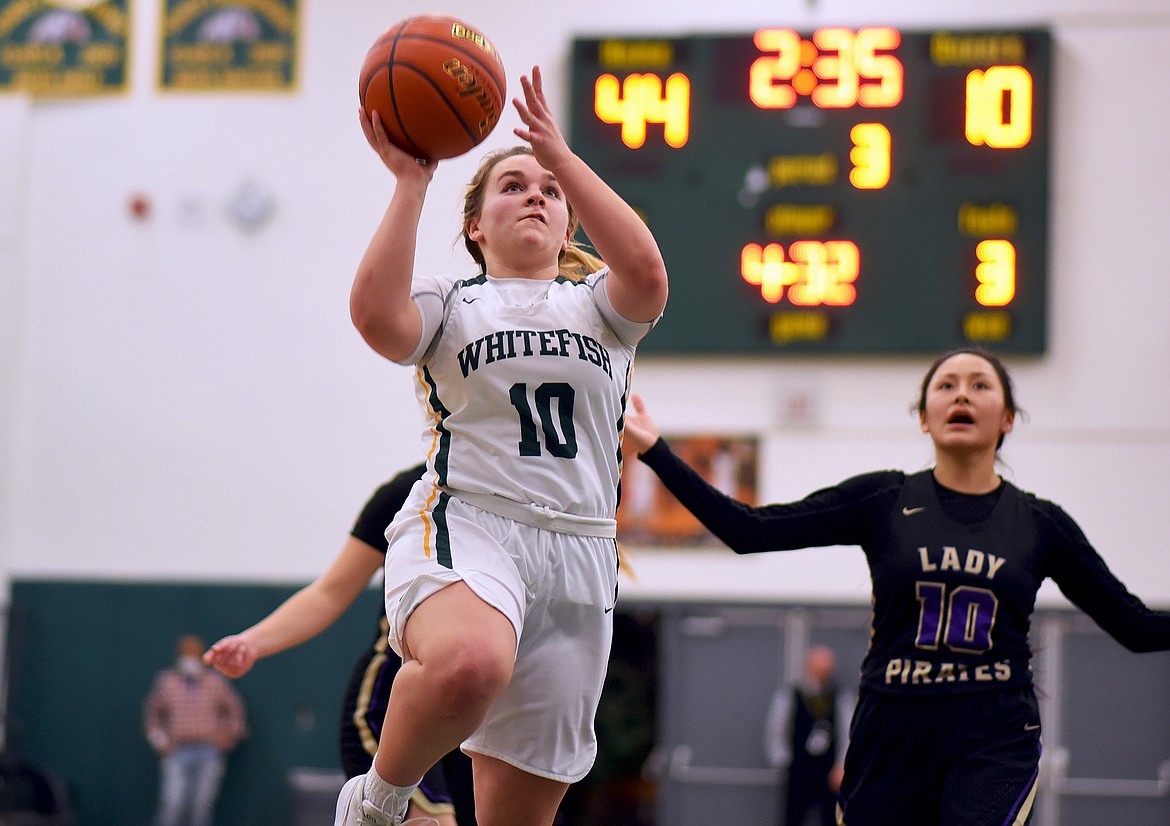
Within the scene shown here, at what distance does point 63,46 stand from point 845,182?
654cm

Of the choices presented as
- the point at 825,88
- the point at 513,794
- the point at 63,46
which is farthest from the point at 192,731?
the point at 513,794

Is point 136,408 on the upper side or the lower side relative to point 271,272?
lower

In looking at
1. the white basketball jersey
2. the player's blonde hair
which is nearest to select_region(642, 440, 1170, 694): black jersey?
the player's blonde hair

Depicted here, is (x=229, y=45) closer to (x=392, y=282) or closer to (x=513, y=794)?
(x=392, y=282)

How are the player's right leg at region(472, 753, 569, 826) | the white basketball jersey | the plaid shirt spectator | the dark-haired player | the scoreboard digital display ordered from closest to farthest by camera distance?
the white basketball jersey → the player's right leg at region(472, 753, 569, 826) → the dark-haired player → the scoreboard digital display → the plaid shirt spectator

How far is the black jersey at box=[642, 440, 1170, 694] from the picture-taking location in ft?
11.6

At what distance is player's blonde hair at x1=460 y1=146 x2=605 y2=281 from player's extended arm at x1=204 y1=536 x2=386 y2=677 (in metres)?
0.98

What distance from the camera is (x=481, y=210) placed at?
10.9ft

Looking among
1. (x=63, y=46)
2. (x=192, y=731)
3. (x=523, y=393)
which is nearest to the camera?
(x=523, y=393)

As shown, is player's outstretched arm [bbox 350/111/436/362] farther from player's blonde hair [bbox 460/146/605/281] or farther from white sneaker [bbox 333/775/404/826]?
white sneaker [bbox 333/775/404/826]

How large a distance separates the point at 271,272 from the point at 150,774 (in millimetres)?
4125

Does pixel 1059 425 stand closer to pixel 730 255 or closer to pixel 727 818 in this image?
pixel 730 255

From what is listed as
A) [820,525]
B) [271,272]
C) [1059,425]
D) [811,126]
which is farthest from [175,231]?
[820,525]

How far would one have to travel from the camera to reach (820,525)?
384cm
